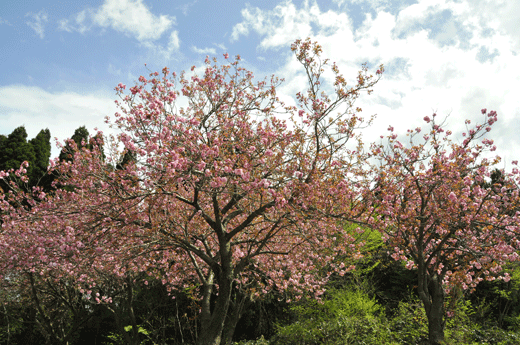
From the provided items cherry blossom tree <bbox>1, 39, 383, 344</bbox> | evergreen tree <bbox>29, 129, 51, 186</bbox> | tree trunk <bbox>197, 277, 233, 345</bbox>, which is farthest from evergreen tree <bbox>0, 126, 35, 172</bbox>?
tree trunk <bbox>197, 277, 233, 345</bbox>

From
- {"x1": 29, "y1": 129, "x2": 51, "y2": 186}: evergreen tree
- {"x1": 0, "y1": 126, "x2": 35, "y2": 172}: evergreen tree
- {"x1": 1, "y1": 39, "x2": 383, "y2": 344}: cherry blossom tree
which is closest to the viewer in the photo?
{"x1": 1, "y1": 39, "x2": 383, "y2": 344}: cherry blossom tree

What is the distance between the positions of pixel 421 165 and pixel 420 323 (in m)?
5.80

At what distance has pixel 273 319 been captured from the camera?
1641cm

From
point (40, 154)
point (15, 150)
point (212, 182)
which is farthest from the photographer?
point (40, 154)

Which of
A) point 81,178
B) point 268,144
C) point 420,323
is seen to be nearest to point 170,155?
point 268,144

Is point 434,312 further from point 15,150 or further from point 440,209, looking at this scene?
point 15,150

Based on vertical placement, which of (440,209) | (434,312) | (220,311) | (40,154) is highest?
(40,154)

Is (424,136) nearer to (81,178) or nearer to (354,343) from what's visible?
(354,343)

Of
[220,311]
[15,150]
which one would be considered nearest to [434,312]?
[220,311]

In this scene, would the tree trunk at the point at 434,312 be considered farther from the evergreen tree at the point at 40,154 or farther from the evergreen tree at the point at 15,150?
the evergreen tree at the point at 15,150

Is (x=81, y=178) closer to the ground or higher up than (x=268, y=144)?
closer to the ground

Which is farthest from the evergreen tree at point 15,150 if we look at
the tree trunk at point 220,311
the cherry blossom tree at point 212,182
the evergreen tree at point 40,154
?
the tree trunk at point 220,311

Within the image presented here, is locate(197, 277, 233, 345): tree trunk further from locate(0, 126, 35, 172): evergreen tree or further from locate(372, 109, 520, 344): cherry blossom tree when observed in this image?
locate(0, 126, 35, 172): evergreen tree

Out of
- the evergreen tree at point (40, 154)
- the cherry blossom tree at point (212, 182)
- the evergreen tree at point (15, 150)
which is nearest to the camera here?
the cherry blossom tree at point (212, 182)
